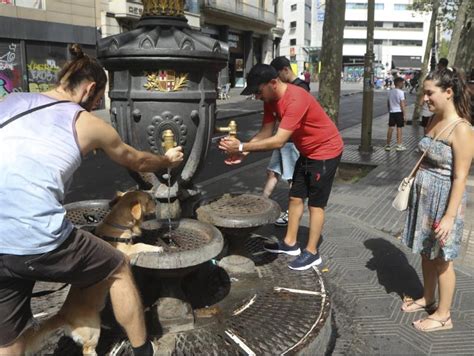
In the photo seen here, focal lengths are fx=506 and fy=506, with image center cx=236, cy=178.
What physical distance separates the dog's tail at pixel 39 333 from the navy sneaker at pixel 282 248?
2305 millimetres

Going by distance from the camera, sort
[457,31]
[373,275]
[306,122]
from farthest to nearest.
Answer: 1. [457,31]
2. [373,275]
3. [306,122]

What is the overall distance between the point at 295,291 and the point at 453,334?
113cm

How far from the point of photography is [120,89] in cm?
386

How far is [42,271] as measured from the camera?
88.4 inches

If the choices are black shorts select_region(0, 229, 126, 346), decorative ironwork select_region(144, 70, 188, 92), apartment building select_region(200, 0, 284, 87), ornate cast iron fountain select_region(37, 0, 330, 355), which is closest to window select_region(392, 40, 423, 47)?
apartment building select_region(200, 0, 284, 87)

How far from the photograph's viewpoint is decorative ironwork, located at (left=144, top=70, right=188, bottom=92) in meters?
3.74

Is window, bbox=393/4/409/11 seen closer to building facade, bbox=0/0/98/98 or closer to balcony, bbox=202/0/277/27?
balcony, bbox=202/0/277/27

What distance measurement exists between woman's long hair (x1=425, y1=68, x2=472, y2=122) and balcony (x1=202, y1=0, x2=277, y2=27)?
2981cm

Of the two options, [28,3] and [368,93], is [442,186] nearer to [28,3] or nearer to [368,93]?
[368,93]

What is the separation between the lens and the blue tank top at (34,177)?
2.17 m

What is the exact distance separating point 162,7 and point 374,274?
290 centimetres

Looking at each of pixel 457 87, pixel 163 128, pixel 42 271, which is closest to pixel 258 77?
pixel 163 128

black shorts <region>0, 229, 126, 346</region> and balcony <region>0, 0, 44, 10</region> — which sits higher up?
balcony <region>0, 0, 44, 10</region>

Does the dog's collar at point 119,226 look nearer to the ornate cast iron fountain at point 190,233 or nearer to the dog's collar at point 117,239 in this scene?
the dog's collar at point 117,239
